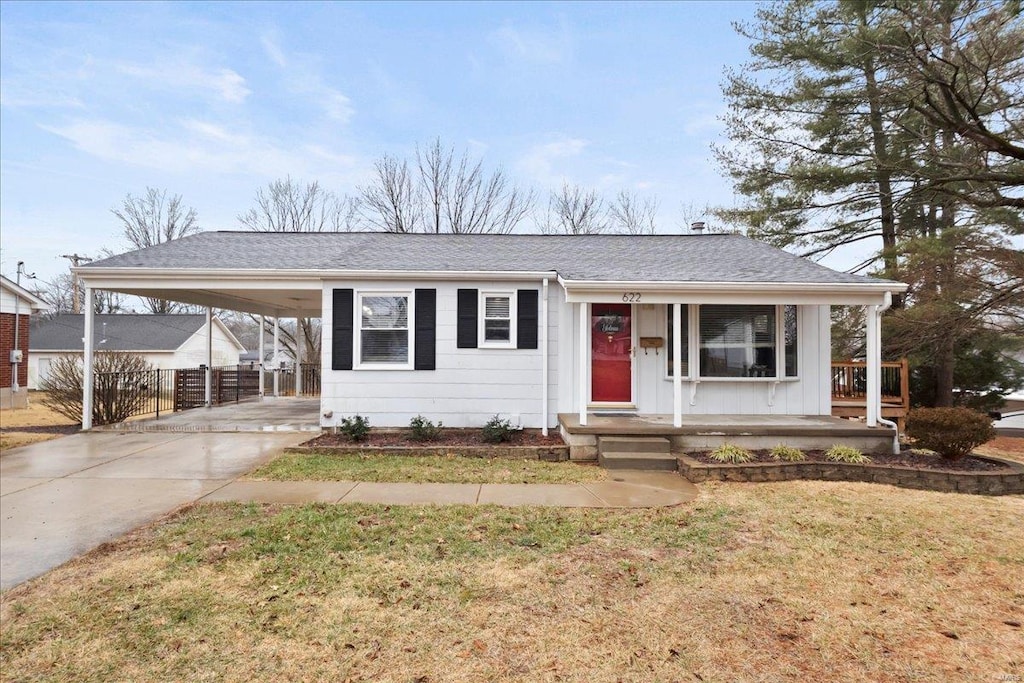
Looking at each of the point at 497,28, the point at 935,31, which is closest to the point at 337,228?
the point at 497,28

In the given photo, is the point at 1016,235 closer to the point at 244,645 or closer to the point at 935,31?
the point at 935,31

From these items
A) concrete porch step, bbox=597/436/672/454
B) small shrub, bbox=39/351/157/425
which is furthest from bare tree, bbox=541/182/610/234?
concrete porch step, bbox=597/436/672/454

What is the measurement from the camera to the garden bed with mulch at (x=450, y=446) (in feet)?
25.6

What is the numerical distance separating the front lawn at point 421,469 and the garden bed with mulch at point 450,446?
0.47 feet

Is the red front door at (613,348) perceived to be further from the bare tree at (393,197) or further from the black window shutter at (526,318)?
the bare tree at (393,197)

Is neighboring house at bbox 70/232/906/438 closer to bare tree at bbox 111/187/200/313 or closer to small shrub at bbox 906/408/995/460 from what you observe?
small shrub at bbox 906/408/995/460

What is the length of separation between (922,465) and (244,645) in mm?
7778

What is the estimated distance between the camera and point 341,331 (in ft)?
29.8

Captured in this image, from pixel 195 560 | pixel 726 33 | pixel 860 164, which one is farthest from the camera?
pixel 726 33

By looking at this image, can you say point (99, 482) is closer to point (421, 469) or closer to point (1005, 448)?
point (421, 469)

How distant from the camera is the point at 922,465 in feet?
22.1

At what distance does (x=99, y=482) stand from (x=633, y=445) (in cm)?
675

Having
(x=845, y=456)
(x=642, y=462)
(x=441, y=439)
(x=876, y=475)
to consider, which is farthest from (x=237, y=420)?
(x=876, y=475)

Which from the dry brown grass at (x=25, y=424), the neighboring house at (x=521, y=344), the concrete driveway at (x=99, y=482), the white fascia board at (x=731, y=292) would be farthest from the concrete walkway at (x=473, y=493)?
the dry brown grass at (x=25, y=424)
